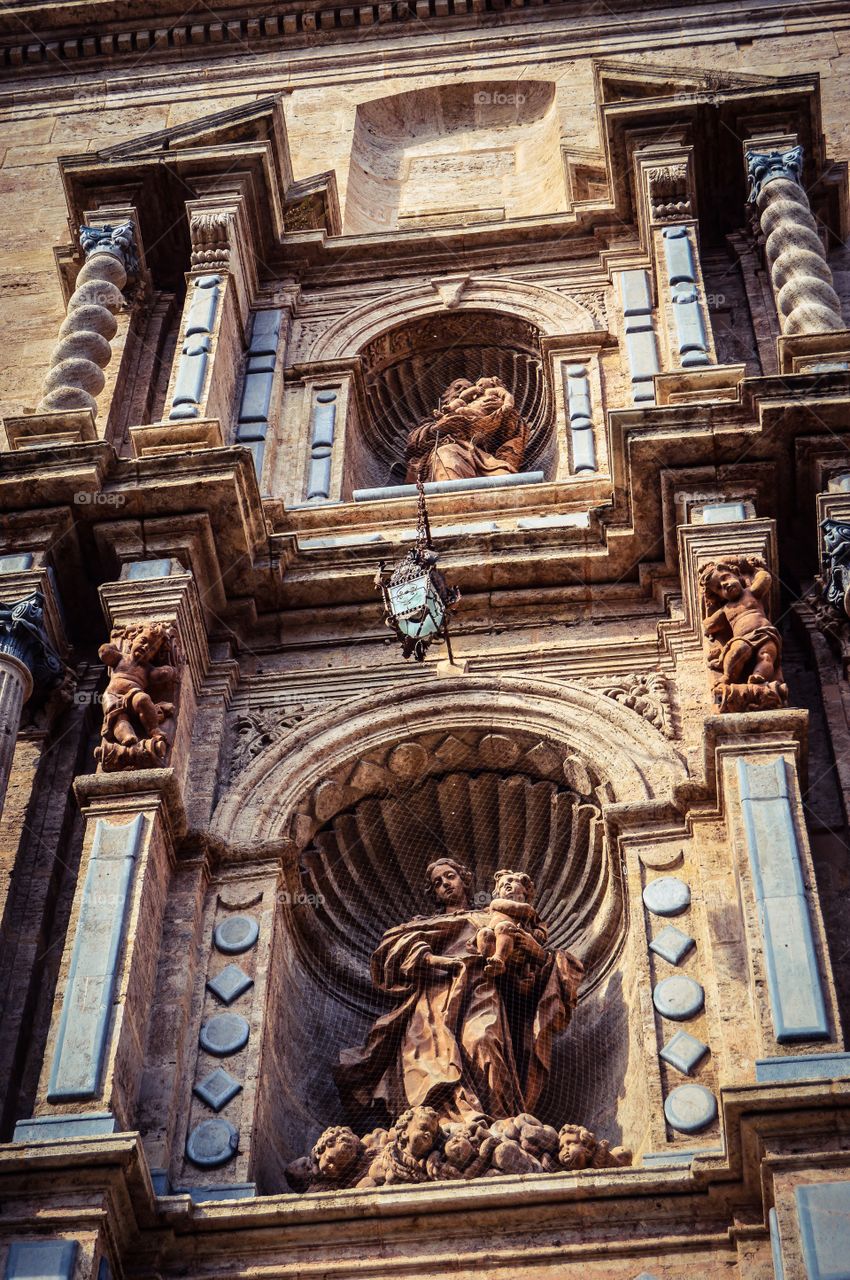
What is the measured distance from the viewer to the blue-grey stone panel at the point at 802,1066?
32.4 ft

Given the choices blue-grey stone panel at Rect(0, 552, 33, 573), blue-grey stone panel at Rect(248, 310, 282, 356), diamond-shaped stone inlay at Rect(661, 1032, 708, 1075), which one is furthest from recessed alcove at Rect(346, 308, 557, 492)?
diamond-shaped stone inlay at Rect(661, 1032, 708, 1075)

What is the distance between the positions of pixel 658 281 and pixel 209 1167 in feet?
27.0

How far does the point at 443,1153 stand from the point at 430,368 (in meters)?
8.69

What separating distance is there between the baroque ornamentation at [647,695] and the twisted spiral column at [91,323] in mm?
4111

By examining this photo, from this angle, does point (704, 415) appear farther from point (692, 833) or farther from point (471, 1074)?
point (471, 1074)

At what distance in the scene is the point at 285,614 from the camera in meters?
14.1

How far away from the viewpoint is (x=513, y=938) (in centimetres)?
1176

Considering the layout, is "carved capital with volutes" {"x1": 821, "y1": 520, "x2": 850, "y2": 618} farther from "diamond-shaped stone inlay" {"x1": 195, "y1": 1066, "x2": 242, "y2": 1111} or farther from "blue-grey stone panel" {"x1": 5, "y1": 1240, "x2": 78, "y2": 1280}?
"blue-grey stone panel" {"x1": 5, "y1": 1240, "x2": 78, "y2": 1280}

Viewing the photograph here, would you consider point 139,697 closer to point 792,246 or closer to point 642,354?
point 642,354

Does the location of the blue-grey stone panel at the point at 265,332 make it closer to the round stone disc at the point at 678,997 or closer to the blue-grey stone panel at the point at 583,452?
the blue-grey stone panel at the point at 583,452

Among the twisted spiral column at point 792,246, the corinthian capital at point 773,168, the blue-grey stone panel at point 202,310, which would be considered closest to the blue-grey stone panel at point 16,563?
the blue-grey stone panel at point 202,310

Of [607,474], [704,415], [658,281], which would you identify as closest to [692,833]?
[704,415]

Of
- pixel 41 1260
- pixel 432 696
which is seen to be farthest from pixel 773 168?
pixel 41 1260

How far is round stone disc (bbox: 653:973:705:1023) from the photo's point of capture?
11125 millimetres
